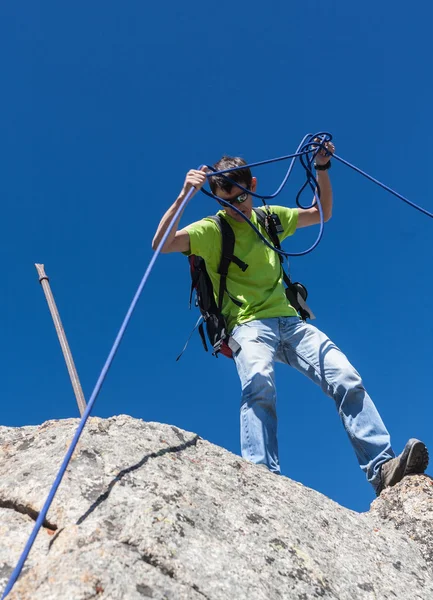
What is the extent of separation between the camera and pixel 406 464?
4672 millimetres

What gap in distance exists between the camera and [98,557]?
103 inches

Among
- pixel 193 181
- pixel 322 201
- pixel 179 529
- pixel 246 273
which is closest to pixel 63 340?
pixel 246 273

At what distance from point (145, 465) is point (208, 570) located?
36.3 inches

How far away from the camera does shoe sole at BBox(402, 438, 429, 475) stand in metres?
4.60

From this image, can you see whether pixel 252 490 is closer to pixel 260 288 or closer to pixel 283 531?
pixel 283 531

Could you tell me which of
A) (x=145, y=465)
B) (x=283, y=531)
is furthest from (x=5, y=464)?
(x=283, y=531)

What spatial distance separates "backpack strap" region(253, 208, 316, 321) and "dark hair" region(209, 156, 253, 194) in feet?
1.36

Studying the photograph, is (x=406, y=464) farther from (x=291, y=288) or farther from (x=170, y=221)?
(x=170, y=221)

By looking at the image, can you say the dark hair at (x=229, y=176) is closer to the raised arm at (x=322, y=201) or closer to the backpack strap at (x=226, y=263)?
the backpack strap at (x=226, y=263)

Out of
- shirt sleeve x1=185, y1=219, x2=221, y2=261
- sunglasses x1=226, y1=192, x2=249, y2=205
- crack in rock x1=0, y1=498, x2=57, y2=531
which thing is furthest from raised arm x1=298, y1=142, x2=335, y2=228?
crack in rock x1=0, y1=498, x2=57, y2=531

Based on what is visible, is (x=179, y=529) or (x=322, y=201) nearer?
(x=179, y=529)

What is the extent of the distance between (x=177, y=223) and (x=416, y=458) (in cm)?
287

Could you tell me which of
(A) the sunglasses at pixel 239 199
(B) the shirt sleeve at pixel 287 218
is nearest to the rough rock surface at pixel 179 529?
(A) the sunglasses at pixel 239 199

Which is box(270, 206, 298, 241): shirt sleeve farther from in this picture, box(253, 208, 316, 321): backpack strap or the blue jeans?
the blue jeans
